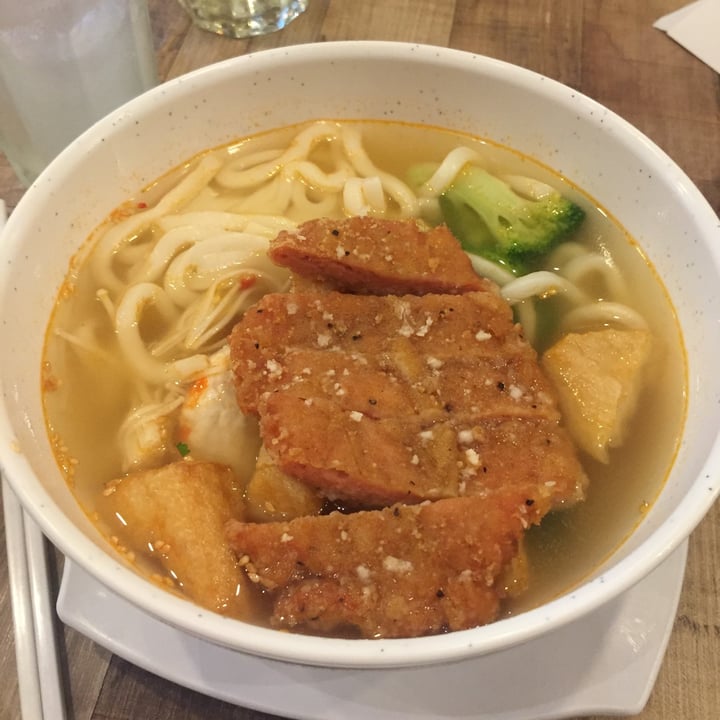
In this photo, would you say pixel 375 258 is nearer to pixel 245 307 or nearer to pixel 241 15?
pixel 245 307

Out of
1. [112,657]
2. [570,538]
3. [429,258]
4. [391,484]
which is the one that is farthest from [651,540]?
[112,657]

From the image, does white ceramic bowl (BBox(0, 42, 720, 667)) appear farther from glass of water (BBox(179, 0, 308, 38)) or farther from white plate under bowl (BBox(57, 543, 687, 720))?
glass of water (BBox(179, 0, 308, 38))

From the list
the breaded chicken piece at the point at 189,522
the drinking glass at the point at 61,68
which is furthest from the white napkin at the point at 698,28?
the breaded chicken piece at the point at 189,522

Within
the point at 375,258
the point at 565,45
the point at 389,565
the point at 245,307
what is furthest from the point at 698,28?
the point at 389,565

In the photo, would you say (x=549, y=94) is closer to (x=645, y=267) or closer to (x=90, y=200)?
(x=645, y=267)

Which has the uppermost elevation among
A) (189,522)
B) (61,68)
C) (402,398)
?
(61,68)
